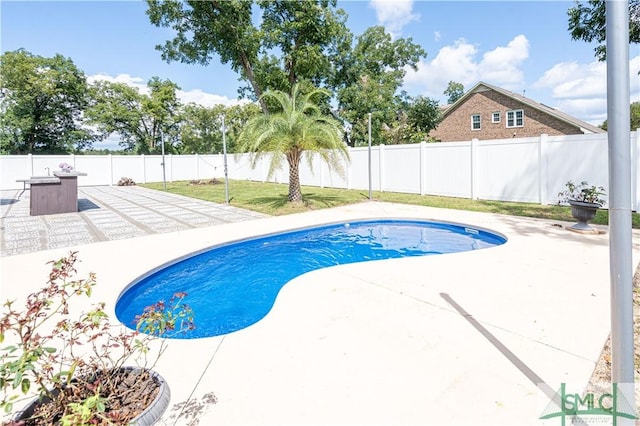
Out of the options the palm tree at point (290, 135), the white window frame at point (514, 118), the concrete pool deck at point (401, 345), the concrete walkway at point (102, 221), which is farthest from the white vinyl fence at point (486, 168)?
the white window frame at point (514, 118)

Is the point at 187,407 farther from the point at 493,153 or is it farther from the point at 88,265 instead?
the point at 493,153

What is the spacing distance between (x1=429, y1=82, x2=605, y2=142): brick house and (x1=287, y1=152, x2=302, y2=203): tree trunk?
52.7 ft

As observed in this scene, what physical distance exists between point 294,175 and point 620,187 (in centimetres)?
1094

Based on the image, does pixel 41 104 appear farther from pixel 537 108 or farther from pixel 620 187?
pixel 537 108

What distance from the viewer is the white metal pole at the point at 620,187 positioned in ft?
5.78

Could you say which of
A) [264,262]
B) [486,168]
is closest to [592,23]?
[486,168]

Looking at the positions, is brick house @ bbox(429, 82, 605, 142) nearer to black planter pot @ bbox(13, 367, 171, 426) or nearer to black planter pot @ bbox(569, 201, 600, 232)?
black planter pot @ bbox(569, 201, 600, 232)

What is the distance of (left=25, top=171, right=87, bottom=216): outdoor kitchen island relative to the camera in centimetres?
1149

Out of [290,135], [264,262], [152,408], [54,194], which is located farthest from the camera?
[54,194]

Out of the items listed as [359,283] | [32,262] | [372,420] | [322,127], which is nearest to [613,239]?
[372,420]

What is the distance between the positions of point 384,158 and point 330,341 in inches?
540

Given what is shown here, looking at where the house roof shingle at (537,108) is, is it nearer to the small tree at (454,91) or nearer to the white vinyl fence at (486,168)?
the small tree at (454,91)

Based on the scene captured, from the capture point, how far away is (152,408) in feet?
7.26

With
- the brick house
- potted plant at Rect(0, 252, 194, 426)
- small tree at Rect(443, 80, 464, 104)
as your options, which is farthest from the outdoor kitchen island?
small tree at Rect(443, 80, 464, 104)
